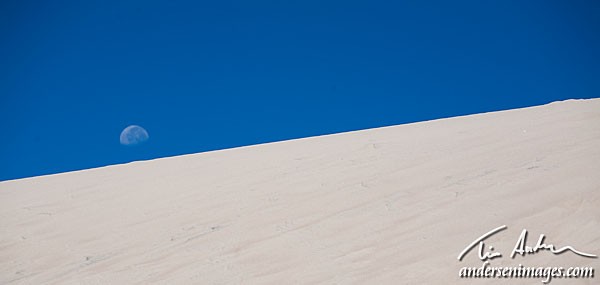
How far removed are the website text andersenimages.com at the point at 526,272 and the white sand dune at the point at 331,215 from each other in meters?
0.05

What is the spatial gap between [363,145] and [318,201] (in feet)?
8.64

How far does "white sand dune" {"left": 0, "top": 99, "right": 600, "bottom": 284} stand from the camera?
2395mm

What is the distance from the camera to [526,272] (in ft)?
6.75

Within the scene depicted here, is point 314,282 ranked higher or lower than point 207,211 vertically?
lower

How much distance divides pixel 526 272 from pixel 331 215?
1494 millimetres

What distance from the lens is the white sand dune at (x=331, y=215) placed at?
2395mm

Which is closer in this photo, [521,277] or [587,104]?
[521,277]

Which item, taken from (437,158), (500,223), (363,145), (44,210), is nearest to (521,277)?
(500,223)

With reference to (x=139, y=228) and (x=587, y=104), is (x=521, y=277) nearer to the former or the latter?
(x=139, y=228)

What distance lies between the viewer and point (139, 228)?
3.61 metres
